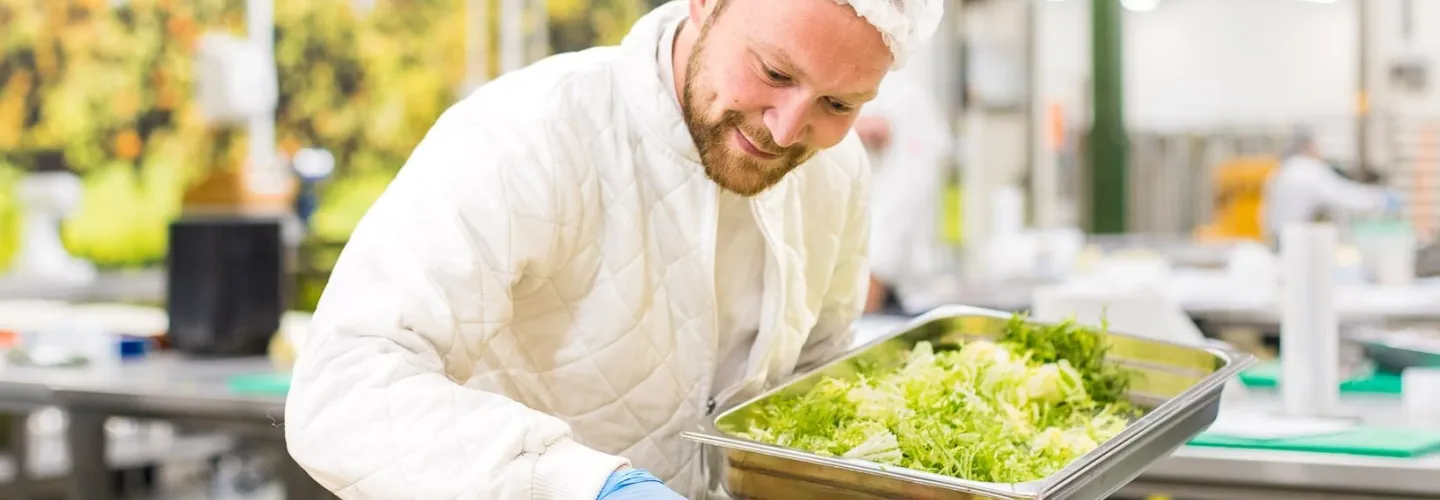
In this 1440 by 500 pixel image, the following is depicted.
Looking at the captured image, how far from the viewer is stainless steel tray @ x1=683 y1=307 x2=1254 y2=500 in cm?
138

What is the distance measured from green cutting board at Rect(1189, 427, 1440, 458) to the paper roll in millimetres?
201

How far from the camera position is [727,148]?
5.53ft

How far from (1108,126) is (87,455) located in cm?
899

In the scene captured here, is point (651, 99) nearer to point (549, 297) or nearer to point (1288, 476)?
point (549, 297)

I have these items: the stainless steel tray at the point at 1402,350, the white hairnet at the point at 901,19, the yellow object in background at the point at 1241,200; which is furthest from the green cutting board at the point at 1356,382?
the yellow object in background at the point at 1241,200

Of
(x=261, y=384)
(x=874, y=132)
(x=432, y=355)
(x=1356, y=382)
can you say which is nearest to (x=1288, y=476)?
(x=1356, y=382)

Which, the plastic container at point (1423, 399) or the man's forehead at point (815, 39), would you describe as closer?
the man's forehead at point (815, 39)

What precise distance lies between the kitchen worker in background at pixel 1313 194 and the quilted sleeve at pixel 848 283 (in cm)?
621

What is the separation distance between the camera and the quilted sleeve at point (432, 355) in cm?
140

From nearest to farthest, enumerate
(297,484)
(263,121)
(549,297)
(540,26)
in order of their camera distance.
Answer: (549,297)
(297,484)
(263,121)
(540,26)

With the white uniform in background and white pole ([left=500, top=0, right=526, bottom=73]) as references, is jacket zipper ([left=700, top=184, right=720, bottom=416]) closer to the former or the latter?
white pole ([left=500, top=0, right=526, bottom=73])

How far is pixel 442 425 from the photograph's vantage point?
1406mm

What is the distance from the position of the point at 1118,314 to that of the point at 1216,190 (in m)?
8.82

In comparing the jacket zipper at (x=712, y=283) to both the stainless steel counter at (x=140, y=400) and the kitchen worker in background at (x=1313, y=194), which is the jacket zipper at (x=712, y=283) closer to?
the stainless steel counter at (x=140, y=400)
